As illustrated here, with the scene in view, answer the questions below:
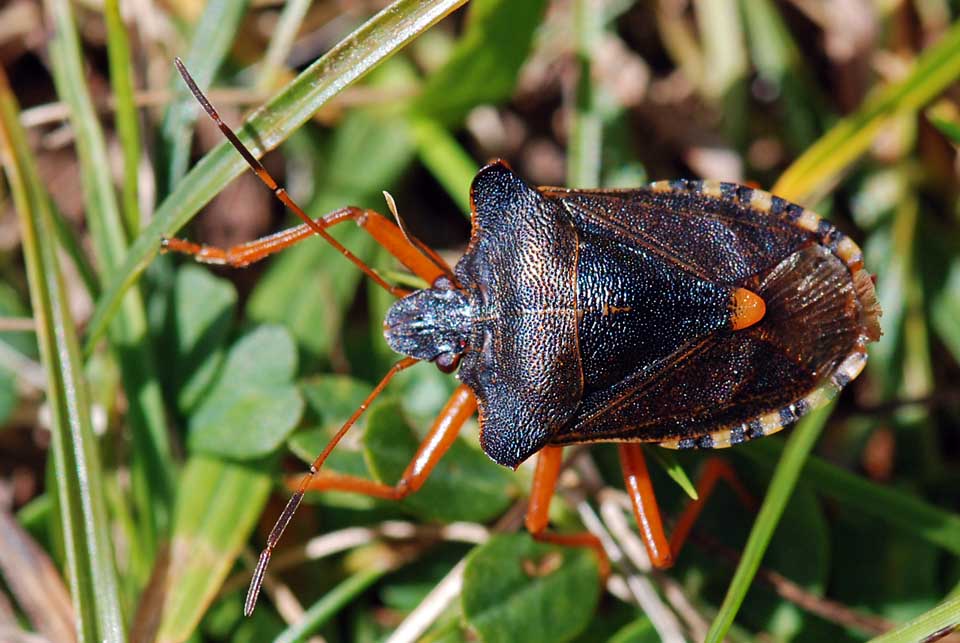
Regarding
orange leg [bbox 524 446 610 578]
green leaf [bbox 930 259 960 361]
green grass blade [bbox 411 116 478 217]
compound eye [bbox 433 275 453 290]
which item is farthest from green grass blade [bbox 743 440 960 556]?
green grass blade [bbox 411 116 478 217]

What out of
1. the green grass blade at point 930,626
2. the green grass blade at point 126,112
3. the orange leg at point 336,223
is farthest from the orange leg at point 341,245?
the green grass blade at point 930,626

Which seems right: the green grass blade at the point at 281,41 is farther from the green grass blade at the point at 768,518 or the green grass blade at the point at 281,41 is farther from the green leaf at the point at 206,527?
the green grass blade at the point at 768,518

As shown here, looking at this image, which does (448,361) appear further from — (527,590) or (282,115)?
(282,115)

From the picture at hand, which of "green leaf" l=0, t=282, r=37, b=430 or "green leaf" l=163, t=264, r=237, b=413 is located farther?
"green leaf" l=0, t=282, r=37, b=430

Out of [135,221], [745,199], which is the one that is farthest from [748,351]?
[135,221]

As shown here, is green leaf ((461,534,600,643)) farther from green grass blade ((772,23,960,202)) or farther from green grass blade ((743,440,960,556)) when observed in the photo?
green grass blade ((772,23,960,202))

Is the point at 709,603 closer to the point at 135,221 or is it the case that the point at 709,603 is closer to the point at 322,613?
the point at 322,613
